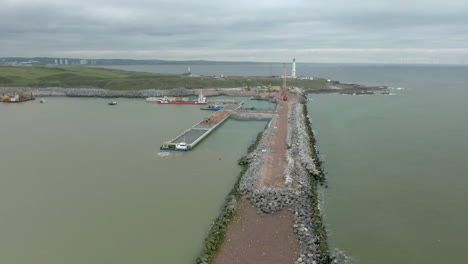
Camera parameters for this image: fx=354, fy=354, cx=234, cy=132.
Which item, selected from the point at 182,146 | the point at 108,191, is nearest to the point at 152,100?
the point at 182,146

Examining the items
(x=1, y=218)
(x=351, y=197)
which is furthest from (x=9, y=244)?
(x=351, y=197)

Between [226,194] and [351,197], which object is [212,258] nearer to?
[226,194]

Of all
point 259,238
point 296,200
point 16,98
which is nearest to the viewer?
point 259,238

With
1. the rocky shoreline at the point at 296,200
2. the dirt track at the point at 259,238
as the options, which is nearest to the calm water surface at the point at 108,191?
the rocky shoreline at the point at 296,200

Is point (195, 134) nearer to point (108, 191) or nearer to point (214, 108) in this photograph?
point (108, 191)

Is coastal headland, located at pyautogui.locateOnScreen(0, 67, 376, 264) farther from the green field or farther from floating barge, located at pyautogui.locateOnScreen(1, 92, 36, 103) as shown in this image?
the green field
